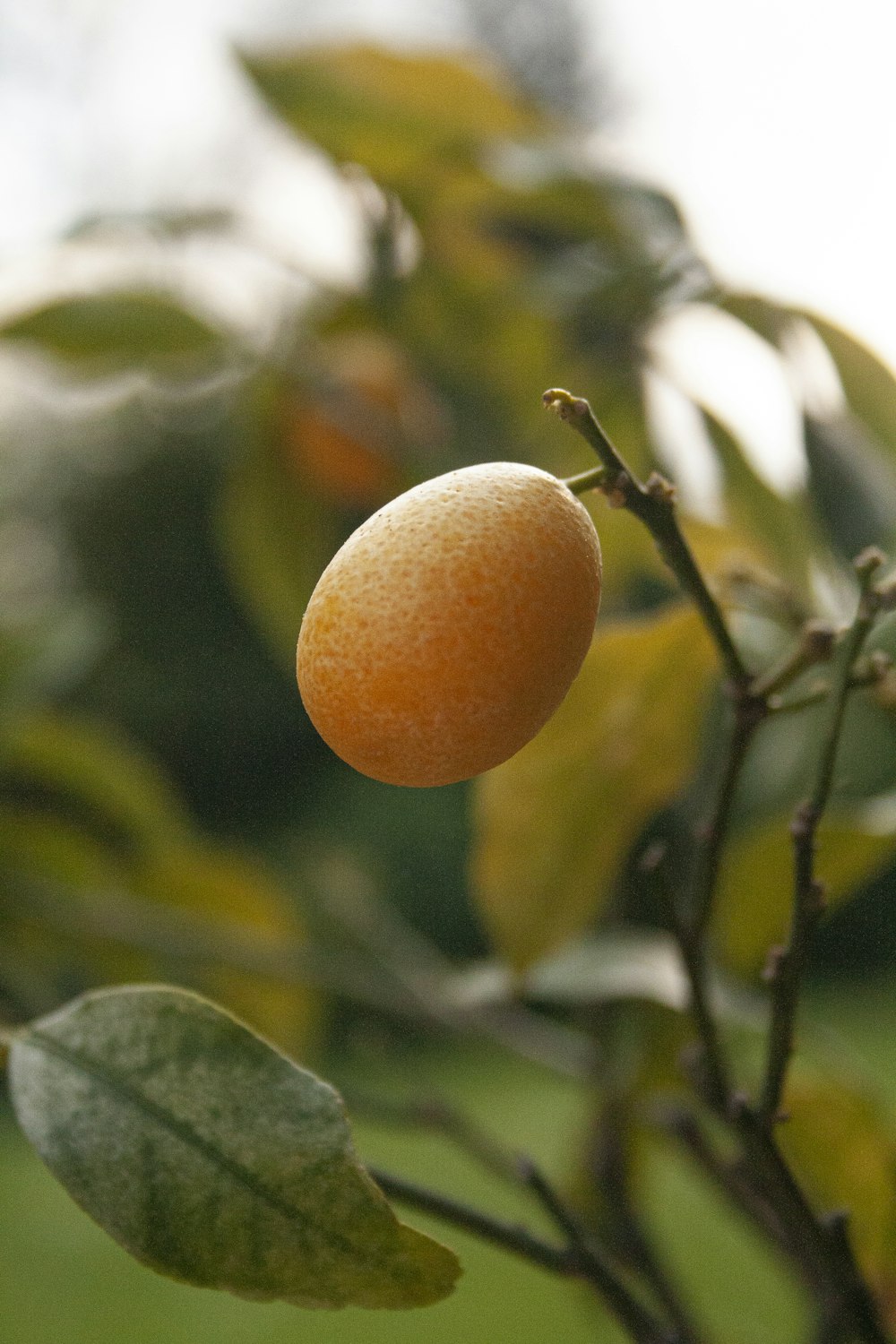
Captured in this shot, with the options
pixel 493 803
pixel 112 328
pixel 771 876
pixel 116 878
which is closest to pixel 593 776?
pixel 493 803

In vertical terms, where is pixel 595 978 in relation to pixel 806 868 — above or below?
below

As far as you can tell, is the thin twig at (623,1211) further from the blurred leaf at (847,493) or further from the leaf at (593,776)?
the blurred leaf at (847,493)

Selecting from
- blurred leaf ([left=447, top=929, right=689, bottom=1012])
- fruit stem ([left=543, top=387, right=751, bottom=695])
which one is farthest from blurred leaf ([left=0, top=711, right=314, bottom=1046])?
fruit stem ([left=543, top=387, right=751, bottom=695])

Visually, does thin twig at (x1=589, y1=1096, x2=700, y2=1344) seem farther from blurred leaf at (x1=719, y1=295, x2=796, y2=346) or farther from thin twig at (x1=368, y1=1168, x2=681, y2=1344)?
blurred leaf at (x1=719, y1=295, x2=796, y2=346)

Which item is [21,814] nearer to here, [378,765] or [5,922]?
[5,922]

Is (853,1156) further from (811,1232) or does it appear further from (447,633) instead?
(447,633)

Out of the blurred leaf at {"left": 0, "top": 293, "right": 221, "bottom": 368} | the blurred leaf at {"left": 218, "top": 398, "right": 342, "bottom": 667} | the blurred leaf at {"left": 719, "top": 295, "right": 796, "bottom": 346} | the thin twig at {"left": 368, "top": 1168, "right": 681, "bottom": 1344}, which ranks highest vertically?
the blurred leaf at {"left": 0, "top": 293, "right": 221, "bottom": 368}

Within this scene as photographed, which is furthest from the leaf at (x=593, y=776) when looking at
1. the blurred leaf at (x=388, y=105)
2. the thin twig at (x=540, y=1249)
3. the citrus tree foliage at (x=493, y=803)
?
the blurred leaf at (x=388, y=105)
